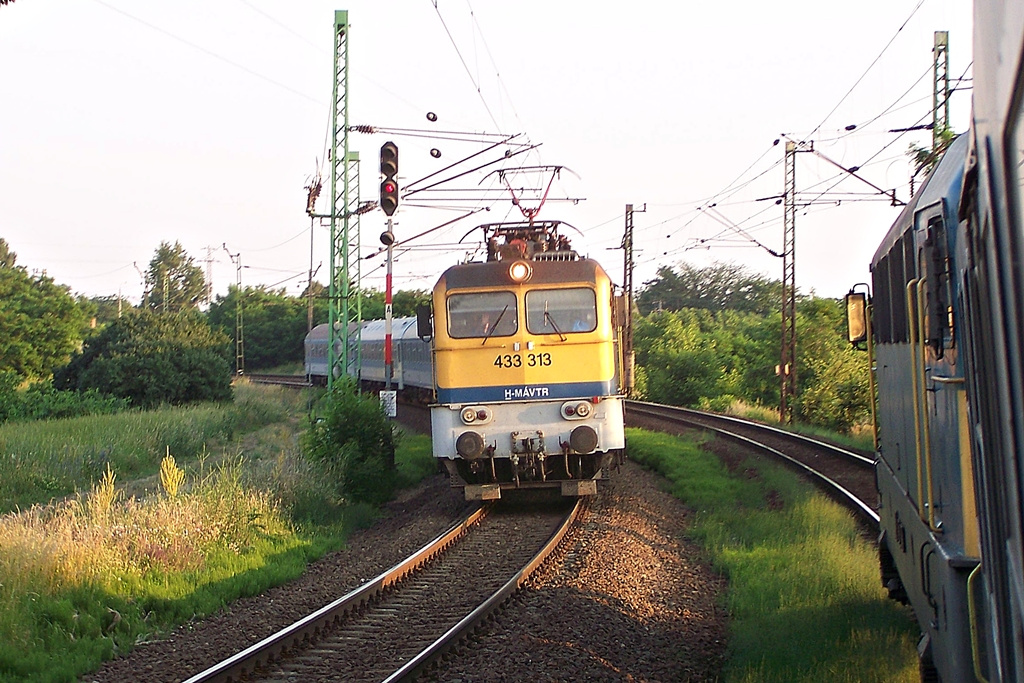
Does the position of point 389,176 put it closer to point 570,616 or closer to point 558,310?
point 558,310

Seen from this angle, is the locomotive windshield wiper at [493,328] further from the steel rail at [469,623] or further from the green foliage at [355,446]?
the green foliage at [355,446]

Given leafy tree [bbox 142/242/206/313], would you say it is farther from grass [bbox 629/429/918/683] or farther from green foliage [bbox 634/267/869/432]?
grass [bbox 629/429/918/683]

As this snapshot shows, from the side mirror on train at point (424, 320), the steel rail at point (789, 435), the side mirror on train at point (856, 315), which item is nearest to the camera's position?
the side mirror on train at point (856, 315)

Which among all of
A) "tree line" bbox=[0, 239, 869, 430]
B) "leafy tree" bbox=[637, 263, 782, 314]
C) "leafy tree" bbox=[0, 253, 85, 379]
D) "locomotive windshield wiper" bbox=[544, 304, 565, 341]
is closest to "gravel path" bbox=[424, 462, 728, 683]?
"locomotive windshield wiper" bbox=[544, 304, 565, 341]

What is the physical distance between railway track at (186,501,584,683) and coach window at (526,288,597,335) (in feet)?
8.43

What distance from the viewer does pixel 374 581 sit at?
9.12 meters

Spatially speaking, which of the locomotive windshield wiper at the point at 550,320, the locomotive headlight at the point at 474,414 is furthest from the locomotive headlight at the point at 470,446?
the locomotive windshield wiper at the point at 550,320

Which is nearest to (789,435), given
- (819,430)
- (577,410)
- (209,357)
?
(819,430)

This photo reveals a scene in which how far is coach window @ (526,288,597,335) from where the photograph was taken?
13.0m

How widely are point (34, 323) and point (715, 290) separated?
5727cm

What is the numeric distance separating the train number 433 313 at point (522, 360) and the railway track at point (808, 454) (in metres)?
4.40

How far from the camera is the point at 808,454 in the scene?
19156 millimetres

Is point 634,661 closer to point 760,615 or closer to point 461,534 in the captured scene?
point 760,615

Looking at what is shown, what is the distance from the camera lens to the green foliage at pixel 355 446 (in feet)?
49.6
